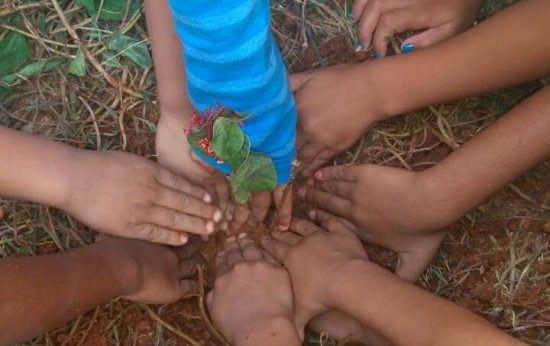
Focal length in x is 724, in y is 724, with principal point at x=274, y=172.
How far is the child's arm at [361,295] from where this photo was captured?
1.22m

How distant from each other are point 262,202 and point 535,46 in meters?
0.62

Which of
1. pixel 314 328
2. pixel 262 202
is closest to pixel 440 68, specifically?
pixel 262 202

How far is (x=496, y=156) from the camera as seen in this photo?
1.37 meters

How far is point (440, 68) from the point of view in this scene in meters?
1.49

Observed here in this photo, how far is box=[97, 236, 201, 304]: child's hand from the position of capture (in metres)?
1.39

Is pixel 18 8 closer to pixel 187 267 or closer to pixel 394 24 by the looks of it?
pixel 187 267

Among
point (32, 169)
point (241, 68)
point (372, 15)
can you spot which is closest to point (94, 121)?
point (32, 169)

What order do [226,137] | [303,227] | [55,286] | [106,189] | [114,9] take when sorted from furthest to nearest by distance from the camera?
[114,9], [303,227], [106,189], [55,286], [226,137]

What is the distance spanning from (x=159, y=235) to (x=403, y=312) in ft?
1.60

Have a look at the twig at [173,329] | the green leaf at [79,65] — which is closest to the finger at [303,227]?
the twig at [173,329]

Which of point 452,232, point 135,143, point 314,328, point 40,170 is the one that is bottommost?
Answer: point 314,328

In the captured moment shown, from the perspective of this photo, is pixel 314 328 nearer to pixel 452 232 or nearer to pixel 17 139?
pixel 452 232

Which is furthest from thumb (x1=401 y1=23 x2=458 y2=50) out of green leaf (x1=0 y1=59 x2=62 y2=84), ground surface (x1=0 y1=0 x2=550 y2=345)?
green leaf (x1=0 y1=59 x2=62 y2=84)

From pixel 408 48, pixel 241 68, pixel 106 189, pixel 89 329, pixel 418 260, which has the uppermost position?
pixel 241 68
